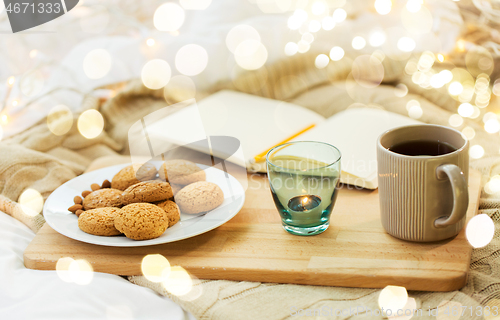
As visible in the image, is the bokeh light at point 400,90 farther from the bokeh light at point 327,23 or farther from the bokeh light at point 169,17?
the bokeh light at point 169,17

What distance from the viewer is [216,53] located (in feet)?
3.37

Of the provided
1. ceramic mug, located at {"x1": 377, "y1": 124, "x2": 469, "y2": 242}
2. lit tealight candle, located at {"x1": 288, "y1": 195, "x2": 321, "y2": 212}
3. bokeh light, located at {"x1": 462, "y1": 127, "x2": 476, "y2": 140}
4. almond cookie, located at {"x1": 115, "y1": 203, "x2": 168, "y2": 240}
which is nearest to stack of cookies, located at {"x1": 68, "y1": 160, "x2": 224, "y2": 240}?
almond cookie, located at {"x1": 115, "y1": 203, "x2": 168, "y2": 240}

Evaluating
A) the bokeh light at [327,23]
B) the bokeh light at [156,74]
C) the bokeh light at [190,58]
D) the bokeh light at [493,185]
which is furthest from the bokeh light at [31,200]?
the bokeh light at [327,23]

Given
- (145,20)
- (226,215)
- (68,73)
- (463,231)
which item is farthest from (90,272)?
(145,20)

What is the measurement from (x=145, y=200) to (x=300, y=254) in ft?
0.66

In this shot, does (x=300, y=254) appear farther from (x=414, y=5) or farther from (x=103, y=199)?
(x=414, y=5)

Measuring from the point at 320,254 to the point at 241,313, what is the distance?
0.38ft

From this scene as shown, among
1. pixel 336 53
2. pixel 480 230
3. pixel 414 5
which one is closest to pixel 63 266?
pixel 480 230

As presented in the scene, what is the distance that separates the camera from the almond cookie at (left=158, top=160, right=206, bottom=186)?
1.94 ft

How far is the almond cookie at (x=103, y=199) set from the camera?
556 millimetres

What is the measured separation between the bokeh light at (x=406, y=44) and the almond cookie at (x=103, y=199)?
0.79 m

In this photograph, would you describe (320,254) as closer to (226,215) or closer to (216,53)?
(226,215)

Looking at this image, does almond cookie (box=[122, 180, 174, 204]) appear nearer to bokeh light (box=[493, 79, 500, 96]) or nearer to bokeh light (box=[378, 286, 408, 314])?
bokeh light (box=[378, 286, 408, 314])

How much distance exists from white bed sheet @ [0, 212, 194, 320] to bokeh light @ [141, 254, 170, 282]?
0.02 m
